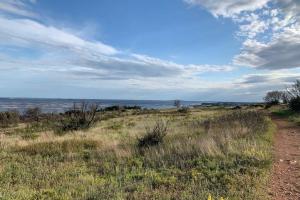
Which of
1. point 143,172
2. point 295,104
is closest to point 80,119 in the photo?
point 143,172

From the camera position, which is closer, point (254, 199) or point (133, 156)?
point (254, 199)

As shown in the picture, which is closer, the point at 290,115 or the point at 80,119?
the point at 80,119

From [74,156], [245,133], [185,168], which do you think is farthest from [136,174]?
[245,133]

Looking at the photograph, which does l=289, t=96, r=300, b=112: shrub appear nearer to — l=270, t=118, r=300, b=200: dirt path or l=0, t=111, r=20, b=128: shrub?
l=270, t=118, r=300, b=200: dirt path

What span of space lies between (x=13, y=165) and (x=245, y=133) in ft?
29.1

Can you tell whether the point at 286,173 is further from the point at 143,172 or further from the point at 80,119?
the point at 80,119

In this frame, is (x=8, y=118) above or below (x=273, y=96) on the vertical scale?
below

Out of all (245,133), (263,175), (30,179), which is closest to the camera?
(263,175)

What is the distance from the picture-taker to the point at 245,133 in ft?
46.5

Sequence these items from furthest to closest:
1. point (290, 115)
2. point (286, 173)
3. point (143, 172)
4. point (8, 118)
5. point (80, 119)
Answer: point (8, 118), point (290, 115), point (80, 119), point (143, 172), point (286, 173)

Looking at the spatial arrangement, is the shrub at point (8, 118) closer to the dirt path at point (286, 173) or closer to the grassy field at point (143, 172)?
the grassy field at point (143, 172)

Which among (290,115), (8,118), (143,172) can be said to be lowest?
(8,118)

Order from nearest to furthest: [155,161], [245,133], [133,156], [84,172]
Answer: [84,172]
[155,161]
[133,156]
[245,133]

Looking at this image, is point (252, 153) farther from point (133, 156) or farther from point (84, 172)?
point (84, 172)
